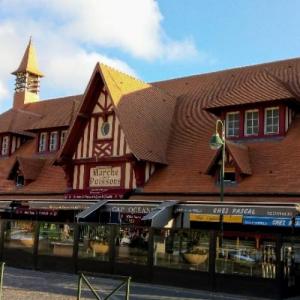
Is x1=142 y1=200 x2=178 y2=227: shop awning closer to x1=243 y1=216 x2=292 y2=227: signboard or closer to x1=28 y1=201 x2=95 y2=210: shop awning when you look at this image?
x1=243 y1=216 x2=292 y2=227: signboard

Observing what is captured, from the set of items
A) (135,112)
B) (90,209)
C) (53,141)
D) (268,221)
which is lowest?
(268,221)

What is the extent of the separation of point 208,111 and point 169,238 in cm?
761

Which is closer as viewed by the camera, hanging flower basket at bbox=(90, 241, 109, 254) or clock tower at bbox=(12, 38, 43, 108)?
hanging flower basket at bbox=(90, 241, 109, 254)

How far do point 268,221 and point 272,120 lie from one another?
5.39m

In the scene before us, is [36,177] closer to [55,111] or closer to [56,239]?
[55,111]

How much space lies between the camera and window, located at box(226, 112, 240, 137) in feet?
70.3

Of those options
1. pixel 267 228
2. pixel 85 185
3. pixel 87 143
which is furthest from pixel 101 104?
pixel 267 228

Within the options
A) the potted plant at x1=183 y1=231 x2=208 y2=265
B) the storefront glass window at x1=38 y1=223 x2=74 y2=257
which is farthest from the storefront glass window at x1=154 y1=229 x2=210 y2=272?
the storefront glass window at x1=38 y1=223 x2=74 y2=257

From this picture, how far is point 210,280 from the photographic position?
1523 centimetres

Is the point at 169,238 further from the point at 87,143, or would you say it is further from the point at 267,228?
the point at 87,143

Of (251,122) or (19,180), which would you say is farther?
(19,180)

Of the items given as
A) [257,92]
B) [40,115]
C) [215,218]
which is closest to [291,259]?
[215,218]

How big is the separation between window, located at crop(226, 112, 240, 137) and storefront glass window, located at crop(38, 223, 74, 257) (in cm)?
728

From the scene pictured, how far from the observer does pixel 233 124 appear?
21594mm
